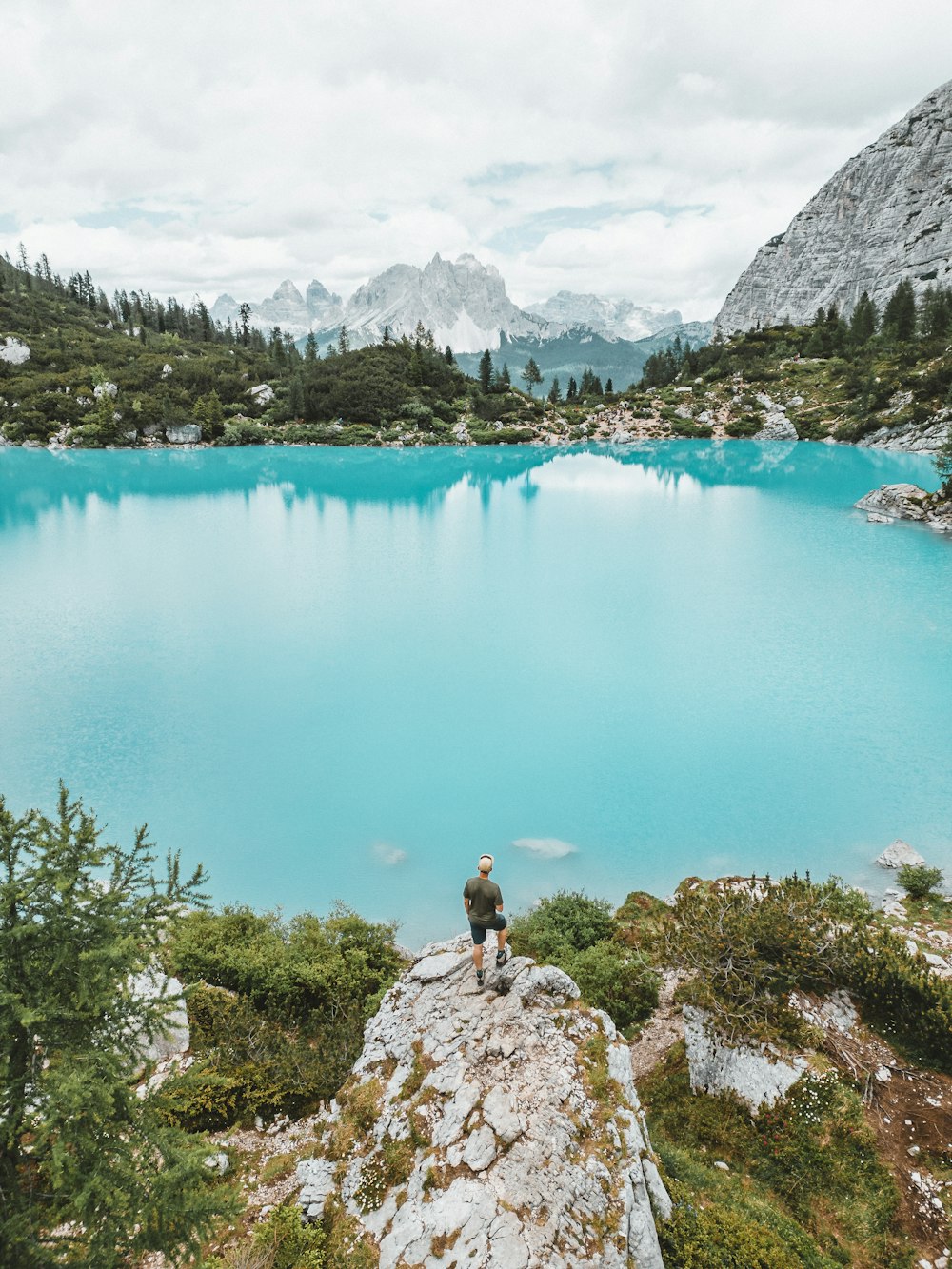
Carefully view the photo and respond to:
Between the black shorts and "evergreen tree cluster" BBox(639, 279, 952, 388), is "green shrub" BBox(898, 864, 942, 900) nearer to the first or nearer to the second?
the black shorts

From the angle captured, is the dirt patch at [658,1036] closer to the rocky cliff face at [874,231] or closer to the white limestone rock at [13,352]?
the white limestone rock at [13,352]

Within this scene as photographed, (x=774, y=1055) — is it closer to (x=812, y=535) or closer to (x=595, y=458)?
(x=812, y=535)

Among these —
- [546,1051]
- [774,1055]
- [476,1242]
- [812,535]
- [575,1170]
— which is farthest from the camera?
[812,535]

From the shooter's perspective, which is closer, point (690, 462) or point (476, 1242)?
point (476, 1242)

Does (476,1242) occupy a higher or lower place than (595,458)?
lower

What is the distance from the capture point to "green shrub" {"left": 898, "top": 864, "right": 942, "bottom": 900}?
1272 cm

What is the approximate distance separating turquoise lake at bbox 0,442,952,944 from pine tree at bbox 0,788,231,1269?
7.29m

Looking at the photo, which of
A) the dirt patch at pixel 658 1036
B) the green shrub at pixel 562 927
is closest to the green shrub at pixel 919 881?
the dirt patch at pixel 658 1036

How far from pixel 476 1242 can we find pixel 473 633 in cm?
2187

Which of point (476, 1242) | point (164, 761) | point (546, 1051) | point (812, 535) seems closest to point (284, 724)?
point (164, 761)

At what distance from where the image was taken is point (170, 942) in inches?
411

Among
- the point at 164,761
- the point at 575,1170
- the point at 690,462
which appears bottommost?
the point at 164,761

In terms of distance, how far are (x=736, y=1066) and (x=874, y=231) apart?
175m

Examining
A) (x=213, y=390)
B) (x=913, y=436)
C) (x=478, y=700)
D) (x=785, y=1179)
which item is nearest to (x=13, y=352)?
(x=213, y=390)
